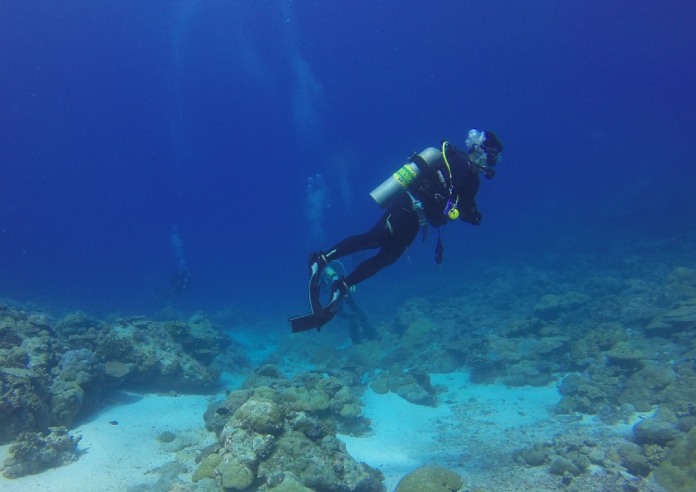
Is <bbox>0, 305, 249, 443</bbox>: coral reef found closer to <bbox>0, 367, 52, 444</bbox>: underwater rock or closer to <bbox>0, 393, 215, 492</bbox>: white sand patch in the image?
<bbox>0, 367, 52, 444</bbox>: underwater rock

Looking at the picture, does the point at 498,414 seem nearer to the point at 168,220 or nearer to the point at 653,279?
the point at 653,279

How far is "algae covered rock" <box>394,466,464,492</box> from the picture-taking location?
536 cm

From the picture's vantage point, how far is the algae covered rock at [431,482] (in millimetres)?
5359

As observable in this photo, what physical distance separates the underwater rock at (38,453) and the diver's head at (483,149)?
861 centimetres

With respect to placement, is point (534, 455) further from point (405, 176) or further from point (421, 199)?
point (405, 176)

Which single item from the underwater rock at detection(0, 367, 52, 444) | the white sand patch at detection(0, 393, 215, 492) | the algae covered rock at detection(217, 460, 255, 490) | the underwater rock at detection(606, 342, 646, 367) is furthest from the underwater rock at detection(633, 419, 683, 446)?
the underwater rock at detection(0, 367, 52, 444)

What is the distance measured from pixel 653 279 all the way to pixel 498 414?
13368 mm

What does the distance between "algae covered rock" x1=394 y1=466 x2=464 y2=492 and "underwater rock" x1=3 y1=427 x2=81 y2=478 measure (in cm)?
579

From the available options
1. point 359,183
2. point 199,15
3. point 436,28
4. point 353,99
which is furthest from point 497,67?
point 199,15

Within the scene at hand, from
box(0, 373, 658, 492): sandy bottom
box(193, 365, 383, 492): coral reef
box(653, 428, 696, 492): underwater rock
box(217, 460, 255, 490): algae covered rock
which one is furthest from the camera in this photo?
box(0, 373, 658, 492): sandy bottom

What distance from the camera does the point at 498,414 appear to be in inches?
360

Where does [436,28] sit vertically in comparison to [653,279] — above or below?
above

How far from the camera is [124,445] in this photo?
7.25m

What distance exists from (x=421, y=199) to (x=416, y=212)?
23 cm
